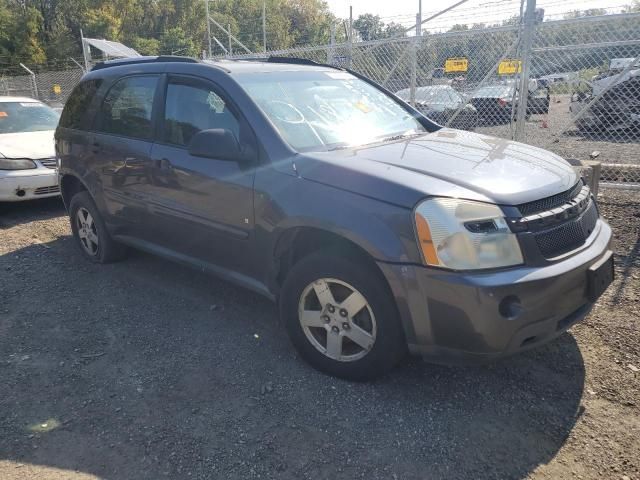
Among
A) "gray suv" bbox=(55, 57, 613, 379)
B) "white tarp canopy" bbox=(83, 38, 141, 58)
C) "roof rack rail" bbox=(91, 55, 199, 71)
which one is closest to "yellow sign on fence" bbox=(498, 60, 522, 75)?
"gray suv" bbox=(55, 57, 613, 379)

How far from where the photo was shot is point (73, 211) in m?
5.16

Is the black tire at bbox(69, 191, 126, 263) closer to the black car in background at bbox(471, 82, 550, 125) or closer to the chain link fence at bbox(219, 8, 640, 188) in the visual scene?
the chain link fence at bbox(219, 8, 640, 188)

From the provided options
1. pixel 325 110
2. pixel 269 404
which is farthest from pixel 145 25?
pixel 269 404

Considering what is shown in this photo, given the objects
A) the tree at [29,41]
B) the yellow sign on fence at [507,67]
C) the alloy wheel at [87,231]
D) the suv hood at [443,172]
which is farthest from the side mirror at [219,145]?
the tree at [29,41]

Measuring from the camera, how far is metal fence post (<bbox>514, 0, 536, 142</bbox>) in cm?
645

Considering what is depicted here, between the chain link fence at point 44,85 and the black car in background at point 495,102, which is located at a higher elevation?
the chain link fence at point 44,85

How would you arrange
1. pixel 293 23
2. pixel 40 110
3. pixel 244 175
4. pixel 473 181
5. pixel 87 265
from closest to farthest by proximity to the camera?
1. pixel 473 181
2. pixel 244 175
3. pixel 87 265
4. pixel 40 110
5. pixel 293 23

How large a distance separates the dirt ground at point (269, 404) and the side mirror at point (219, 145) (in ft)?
4.09

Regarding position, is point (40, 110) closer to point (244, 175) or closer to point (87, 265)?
point (87, 265)

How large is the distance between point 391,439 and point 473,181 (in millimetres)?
1353

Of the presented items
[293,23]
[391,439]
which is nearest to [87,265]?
[391,439]

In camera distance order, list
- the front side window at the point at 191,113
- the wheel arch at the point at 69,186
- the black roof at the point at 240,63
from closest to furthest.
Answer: the front side window at the point at 191,113
the black roof at the point at 240,63
the wheel arch at the point at 69,186

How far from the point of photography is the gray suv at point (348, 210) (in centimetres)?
251

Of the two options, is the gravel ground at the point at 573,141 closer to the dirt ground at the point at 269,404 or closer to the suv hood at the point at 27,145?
the dirt ground at the point at 269,404
